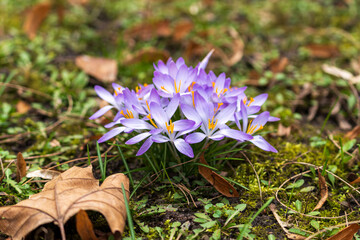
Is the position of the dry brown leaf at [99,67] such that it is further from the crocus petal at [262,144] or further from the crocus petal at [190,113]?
the crocus petal at [262,144]

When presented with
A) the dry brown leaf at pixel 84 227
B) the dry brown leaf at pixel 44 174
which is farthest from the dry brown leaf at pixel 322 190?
the dry brown leaf at pixel 44 174

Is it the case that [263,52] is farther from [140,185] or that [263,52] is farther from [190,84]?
[140,185]

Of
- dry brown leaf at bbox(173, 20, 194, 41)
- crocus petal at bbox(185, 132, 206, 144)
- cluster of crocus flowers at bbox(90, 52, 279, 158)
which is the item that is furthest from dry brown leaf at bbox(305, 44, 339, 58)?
crocus petal at bbox(185, 132, 206, 144)

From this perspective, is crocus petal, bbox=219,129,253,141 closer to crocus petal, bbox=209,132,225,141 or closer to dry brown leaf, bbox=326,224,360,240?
crocus petal, bbox=209,132,225,141

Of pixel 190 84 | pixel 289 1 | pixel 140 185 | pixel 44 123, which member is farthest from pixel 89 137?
pixel 289 1

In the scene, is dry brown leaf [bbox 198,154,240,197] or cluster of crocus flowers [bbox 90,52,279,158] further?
dry brown leaf [bbox 198,154,240,197]

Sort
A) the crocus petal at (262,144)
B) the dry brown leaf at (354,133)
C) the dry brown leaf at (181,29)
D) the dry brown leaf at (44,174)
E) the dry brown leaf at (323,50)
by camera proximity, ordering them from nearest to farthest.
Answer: the crocus petal at (262,144) → the dry brown leaf at (44,174) → the dry brown leaf at (354,133) → the dry brown leaf at (323,50) → the dry brown leaf at (181,29)
